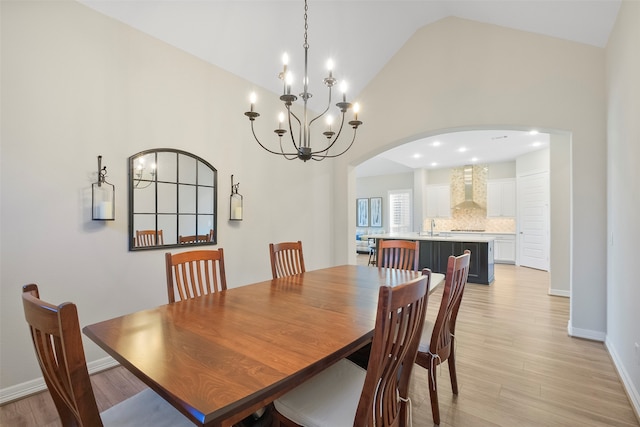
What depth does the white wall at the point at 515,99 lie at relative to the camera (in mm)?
3104

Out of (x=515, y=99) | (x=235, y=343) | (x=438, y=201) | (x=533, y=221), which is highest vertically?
(x=515, y=99)

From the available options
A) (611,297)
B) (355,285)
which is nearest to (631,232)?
(611,297)

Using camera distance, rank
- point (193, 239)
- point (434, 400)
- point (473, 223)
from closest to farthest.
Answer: point (434, 400), point (193, 239), point (473, 223)

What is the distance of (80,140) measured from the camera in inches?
95.2

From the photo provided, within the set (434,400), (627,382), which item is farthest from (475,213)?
(434,400)

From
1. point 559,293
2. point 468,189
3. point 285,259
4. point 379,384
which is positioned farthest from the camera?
point 468,189

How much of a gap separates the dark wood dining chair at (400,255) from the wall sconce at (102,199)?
7.92 feet

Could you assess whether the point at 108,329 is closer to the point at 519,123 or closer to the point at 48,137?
the point at 48,137

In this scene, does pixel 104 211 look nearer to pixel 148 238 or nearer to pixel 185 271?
pixel 148 238

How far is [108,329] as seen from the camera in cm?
136

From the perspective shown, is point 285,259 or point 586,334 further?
point 586,334

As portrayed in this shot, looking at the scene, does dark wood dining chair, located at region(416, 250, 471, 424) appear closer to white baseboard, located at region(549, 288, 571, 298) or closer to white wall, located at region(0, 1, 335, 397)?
white wall, located at region(0, 1, 335, 397)

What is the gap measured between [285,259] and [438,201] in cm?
767

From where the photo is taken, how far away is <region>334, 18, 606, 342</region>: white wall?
3.10 metres
